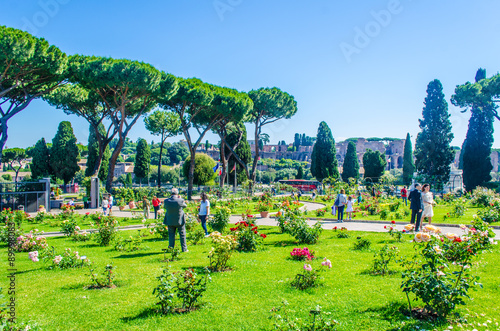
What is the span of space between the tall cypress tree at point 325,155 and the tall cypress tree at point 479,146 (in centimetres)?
1474

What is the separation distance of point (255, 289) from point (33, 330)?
2877mm

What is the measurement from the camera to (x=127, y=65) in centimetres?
2416

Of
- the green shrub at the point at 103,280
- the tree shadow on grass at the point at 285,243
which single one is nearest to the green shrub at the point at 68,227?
the green shrub at the point at 103,280

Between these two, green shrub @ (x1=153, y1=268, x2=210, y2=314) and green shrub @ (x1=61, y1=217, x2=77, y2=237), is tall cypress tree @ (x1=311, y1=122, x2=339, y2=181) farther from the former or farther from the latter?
green shrub @ (x1=153, y1=268, x2=210, y2=314)

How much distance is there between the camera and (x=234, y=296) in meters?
5.09

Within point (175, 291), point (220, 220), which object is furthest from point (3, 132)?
point (175, 291)

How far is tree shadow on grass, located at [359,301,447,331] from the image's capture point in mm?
3917

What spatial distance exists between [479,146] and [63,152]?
4365 centimetres

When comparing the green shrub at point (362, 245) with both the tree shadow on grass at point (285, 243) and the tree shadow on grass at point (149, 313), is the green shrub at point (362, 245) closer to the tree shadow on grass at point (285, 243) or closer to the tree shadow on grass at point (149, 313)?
the tree shadow on grass at point (285, 243)

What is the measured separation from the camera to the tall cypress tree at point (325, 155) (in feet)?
153

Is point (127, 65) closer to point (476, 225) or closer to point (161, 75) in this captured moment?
point (161, 75)

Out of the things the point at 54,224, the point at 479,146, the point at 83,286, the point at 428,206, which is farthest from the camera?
the point at 479,146

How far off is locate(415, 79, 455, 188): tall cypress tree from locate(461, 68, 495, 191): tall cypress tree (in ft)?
8.38

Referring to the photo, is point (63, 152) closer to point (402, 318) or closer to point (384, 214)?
point (384, 214)
